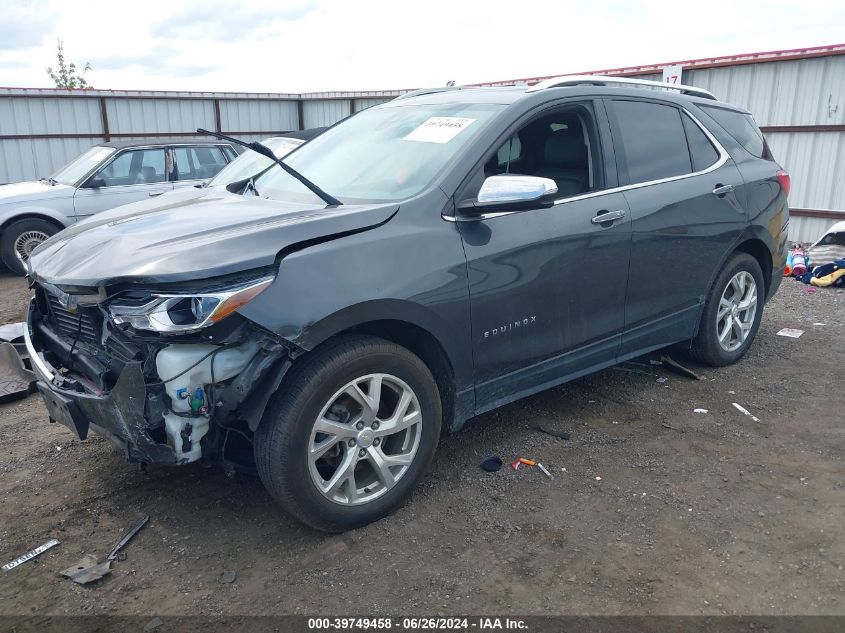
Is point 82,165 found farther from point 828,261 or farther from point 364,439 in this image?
point 828,261

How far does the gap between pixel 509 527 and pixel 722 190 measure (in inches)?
110

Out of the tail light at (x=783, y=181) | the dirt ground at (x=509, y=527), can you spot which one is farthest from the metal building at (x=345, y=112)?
the dirt ground at (x=509, y=527)

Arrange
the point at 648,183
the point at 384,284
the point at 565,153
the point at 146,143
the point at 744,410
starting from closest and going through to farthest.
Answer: the point at 384,284
the point at 565,153
the point at 648,183
the point at 744,410
the point at 146,143

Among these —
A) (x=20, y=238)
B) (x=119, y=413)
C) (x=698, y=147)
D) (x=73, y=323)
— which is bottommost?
(x=20, y=238)

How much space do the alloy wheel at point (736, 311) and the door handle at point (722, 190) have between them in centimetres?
64

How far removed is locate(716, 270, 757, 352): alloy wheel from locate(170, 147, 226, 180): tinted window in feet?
24.6

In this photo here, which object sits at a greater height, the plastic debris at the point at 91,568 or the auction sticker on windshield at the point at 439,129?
the auction sticker on windshield at the point at 439,129

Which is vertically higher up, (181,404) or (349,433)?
(181,404)

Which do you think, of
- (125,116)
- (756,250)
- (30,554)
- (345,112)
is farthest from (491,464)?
(345,112)

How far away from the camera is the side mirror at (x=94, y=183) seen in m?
9.44

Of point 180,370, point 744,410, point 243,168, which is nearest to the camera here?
point 180,370

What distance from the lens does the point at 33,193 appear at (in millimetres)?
9250

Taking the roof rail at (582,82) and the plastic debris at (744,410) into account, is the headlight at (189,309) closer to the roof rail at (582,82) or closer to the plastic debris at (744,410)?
the roof rail at (582,82)

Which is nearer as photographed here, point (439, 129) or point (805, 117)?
point (439, 129)
